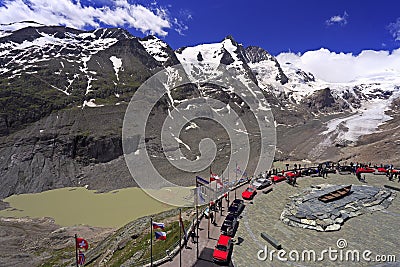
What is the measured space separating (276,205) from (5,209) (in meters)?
58.8

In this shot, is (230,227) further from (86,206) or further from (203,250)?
(86,206)

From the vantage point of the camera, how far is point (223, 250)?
722 inches

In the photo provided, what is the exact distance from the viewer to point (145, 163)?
85.3m

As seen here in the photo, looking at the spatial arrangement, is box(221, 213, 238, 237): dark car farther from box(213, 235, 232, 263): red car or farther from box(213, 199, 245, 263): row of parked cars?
box(213, 235, 232, 263): red car

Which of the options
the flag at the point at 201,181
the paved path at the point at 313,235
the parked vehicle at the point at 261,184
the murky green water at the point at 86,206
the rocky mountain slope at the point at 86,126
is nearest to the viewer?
the paved path at the point at 313,235

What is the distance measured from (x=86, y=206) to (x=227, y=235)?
49.6m

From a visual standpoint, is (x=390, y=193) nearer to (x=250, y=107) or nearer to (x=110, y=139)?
(x=110, y=139)

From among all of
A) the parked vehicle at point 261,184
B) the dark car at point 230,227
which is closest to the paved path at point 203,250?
the dark car at point 230,227

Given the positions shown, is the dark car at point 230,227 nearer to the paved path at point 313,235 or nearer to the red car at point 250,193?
the paved path at point 313,235

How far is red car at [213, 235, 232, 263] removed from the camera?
17.8 m

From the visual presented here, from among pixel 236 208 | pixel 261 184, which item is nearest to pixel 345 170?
pixel 261 184

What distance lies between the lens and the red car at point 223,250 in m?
17.8

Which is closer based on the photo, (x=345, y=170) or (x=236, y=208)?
(x=236, y=208)

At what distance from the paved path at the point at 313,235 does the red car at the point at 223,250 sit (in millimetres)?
588
